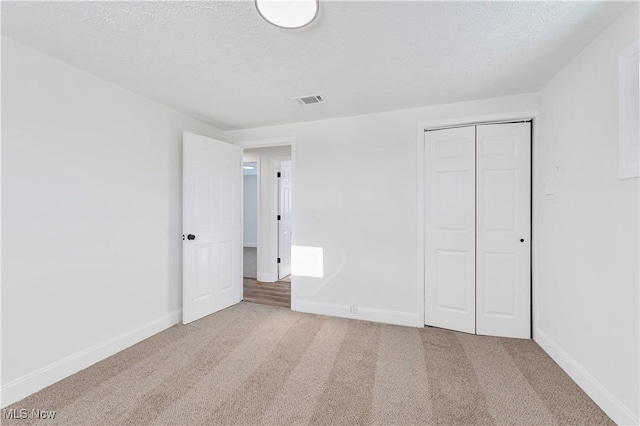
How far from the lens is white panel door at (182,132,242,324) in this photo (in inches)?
119

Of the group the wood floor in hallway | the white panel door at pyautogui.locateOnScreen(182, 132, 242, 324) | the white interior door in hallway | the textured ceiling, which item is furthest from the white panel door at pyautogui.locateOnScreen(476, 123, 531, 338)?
the white panel door at pyautogui.locateOnScreen(182, 132, 242, 324)

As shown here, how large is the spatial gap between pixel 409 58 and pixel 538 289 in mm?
2304

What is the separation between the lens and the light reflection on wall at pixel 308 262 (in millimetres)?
3309

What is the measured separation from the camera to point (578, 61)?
6.41 feet

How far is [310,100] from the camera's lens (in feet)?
8.91

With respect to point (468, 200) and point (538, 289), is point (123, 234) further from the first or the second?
point (538, 289)

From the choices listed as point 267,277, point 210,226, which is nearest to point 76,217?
point 210,226

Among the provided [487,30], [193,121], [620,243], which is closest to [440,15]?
[487,30]

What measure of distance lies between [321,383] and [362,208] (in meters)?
1.76

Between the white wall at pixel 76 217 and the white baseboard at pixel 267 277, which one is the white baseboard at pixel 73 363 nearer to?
the white wall at pixel 76 217

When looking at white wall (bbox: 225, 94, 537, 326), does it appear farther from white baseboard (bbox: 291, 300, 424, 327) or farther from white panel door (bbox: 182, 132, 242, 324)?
white panel door (bbox: 182, 132, 242, 324)

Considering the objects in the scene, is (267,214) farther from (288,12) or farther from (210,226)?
(288,12)

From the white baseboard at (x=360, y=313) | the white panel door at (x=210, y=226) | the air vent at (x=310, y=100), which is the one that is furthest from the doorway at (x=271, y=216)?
the air vent at (x=310, y=100)

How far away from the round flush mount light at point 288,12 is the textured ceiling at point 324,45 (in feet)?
0.21
